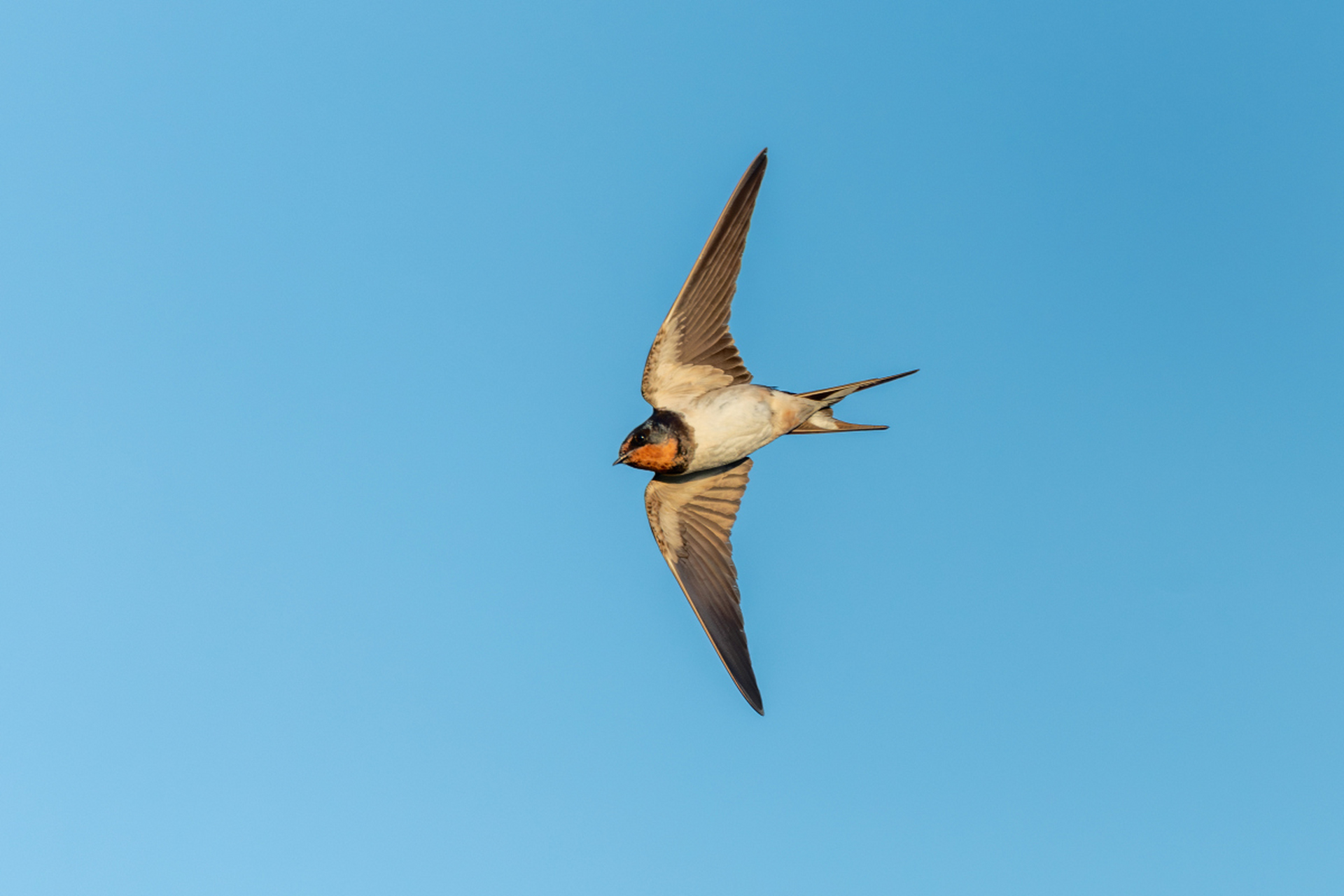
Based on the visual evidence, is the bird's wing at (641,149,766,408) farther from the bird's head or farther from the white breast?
the bird's head

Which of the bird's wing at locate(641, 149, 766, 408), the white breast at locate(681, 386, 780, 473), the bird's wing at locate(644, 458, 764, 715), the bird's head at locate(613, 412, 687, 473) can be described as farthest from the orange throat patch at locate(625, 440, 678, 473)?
the bird's wing at locate(644, 458, 764, 715)

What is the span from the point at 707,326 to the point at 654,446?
734 millimetres

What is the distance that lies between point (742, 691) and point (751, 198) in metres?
2.80

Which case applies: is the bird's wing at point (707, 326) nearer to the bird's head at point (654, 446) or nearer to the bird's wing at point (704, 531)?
the bird's head at point (654, 446)

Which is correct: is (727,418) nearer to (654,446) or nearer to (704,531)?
(654,446)

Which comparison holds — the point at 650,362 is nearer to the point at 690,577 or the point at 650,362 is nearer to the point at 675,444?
the point at 675,444

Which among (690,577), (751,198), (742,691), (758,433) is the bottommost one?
(742,691)

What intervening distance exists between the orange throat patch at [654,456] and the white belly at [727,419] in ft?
0.46

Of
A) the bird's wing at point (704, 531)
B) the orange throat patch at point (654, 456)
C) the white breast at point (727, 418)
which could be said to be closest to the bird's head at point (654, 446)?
the orange throat patch at point (654, 456)

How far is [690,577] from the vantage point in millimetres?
6824

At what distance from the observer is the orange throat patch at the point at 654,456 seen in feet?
20.0

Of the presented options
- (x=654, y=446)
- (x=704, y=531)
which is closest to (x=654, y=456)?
(x=654, y=446)

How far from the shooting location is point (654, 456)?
6129 mm

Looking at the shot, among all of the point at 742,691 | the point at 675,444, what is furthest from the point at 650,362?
the point at 742,691
